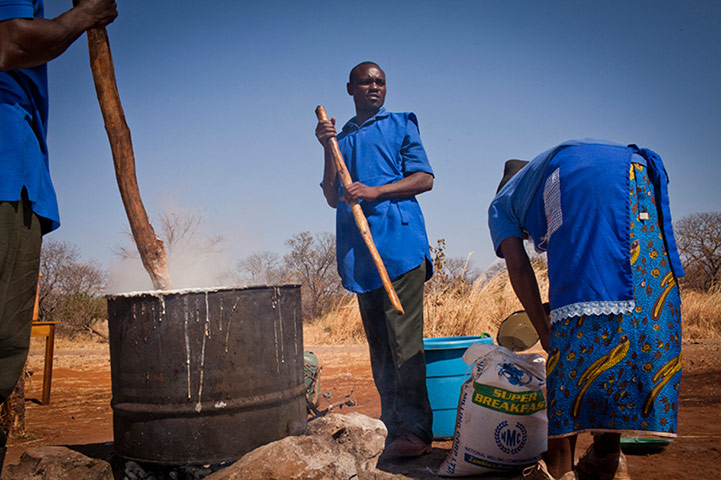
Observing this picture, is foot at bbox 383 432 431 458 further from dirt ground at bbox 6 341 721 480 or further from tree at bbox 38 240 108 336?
tree at bbox 38 240 108 336

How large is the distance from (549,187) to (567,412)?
3.09ft

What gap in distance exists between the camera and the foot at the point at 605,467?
221 cm

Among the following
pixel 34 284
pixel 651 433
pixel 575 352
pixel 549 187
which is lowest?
pixel 651 433

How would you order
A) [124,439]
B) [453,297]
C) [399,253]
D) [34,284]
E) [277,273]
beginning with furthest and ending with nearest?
[277,273], [453,297], [399,253], [124,439], [34,284]

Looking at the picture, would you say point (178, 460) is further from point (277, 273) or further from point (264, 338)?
point (277, 273)

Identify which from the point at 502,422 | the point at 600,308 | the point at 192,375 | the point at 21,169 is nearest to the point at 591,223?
the point at 600,308

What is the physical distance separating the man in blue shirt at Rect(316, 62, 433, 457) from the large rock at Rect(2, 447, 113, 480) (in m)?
1.40

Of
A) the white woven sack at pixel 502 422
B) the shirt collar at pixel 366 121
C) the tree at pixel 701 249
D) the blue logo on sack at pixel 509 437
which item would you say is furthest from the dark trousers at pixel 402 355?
the tree at pixel 701 249

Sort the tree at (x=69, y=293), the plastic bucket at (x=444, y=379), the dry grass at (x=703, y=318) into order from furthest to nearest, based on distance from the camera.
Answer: the tree at (x=69, y=293) < the dry grass at (x=703, y=318) < the plastic bucket at (x=444, y=379)

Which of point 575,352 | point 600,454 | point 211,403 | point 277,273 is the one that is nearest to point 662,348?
point 575,352

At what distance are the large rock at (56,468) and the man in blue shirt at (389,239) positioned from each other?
140 centimetres

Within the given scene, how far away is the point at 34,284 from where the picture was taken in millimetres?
1959

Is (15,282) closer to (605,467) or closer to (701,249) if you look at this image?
(605,467)

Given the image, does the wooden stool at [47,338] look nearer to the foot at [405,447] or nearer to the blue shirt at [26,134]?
the blue shirt at [26,134]
